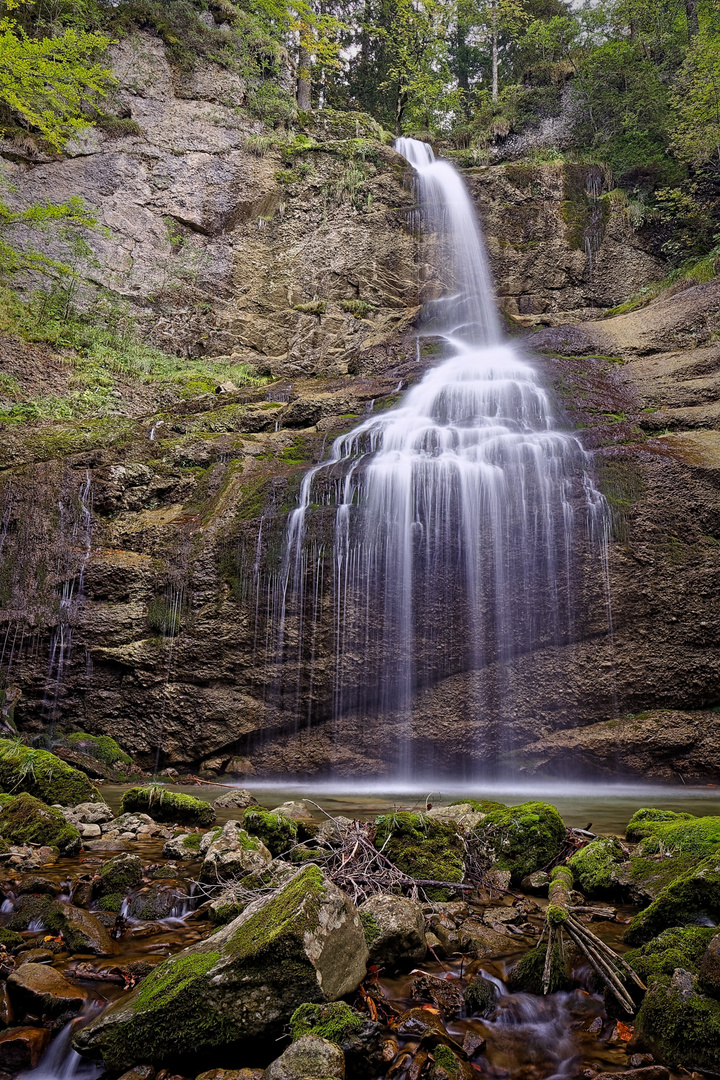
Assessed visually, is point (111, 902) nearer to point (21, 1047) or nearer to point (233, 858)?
point (233, 858)

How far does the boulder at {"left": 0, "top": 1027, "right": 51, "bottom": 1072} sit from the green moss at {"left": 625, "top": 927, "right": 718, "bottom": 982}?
2416mm

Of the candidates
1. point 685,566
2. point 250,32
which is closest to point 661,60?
point 250,32

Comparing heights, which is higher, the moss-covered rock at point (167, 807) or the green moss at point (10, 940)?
the moss-covered rock at point (167, 807)

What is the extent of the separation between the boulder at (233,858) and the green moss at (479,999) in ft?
5.23

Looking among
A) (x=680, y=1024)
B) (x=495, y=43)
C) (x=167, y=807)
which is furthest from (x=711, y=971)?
(x=495, y=43)

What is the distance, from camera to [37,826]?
4883 mm

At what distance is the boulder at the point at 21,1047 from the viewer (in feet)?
7.36

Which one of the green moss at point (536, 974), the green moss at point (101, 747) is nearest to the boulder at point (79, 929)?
the green moss at point (536, 974)

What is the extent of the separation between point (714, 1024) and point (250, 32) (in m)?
30.4

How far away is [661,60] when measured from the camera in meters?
22.9

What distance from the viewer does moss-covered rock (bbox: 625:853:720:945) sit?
273 cm

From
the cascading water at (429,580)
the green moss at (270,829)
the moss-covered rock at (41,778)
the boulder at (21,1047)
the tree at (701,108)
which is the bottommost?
the boulder at (21,1047)

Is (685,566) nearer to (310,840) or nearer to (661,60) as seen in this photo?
(310,840)

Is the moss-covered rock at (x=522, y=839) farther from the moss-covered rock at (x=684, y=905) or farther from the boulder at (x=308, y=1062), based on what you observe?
the boulder at (x=308, y=1062)
